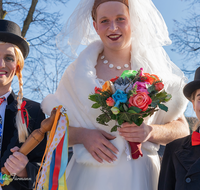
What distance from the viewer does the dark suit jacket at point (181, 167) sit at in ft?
7.37

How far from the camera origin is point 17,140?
276 cm

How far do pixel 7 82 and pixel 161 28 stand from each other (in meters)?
1.85

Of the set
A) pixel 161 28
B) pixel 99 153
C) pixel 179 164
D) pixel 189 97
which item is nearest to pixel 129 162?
pixel 99 153

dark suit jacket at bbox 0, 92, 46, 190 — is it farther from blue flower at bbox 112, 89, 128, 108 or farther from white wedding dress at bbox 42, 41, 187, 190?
blue flower at bbox 112, 89, 128, 108

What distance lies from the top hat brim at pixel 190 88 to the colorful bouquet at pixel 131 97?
16.5 inches

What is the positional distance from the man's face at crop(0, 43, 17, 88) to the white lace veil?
0.58m

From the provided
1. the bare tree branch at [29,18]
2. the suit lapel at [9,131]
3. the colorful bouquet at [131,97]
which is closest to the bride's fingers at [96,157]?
the colorful bouquet at [131,97]

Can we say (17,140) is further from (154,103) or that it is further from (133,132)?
(154,103)

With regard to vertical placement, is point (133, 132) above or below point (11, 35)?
below

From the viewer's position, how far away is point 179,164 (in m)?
2.41

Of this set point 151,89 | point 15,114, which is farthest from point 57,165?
point 151,89

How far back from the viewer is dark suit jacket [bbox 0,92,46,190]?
263 centimetres

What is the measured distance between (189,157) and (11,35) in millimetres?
2321

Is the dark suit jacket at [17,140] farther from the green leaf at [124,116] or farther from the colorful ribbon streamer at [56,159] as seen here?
the green leaf at [124,116]
